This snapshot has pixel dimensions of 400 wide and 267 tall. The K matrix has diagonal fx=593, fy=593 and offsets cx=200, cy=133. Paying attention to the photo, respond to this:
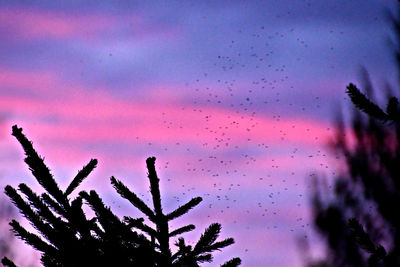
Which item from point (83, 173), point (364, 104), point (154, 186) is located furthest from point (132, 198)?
point (364, 104)

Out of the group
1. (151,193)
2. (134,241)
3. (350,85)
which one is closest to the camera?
(350,85)

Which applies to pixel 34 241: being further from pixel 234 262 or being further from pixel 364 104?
pixel 364 104

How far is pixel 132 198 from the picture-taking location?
321 cm

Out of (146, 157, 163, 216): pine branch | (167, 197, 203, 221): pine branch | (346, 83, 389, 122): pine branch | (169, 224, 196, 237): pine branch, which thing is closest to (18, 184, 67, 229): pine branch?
(146, 157, 163, 216): pine branch

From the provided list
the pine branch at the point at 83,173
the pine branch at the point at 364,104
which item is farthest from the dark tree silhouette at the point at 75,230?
the pine branch at the point at 364,104

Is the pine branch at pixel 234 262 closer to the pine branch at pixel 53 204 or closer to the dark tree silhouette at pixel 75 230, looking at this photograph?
the dark tree silhouette at pixel 75 230

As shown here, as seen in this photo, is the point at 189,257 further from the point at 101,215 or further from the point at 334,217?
the point at 334,217

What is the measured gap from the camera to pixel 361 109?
1918 mm

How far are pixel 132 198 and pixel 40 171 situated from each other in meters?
0.63

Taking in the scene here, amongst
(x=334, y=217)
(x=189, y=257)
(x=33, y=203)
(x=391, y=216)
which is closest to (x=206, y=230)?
(x=189, y=257)

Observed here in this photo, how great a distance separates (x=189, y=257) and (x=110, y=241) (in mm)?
527

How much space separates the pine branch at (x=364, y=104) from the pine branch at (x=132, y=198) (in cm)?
159

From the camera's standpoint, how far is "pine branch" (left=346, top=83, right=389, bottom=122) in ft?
5.96

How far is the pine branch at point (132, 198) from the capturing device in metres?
3.15
